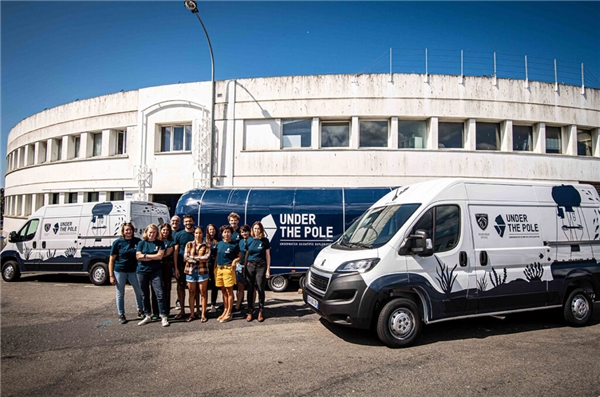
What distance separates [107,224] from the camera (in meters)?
10.1

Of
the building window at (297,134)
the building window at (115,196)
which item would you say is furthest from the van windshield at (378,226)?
the building window at (115,196)

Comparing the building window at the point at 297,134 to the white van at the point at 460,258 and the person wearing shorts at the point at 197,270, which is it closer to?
the white van at the point at 460,258

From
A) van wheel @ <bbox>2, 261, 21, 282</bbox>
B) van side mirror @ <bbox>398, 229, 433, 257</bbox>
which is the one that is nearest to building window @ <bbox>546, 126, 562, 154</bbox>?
van side mirror @ <bbox>398, 229, 433, 257</bbox>

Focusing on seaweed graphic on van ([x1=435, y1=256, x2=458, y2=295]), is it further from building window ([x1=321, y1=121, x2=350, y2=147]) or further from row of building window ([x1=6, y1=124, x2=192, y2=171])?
row of building window ([x1=6, y1=124, x2=192, y2=171])

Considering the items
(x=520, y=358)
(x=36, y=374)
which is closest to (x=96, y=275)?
(x=36, y=374)

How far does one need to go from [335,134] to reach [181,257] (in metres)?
9.51

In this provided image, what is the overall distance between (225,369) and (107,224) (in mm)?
7981

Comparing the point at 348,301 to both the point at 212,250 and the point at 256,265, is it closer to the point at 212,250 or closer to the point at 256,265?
the point at 256,265

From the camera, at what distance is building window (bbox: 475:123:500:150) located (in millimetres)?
14375

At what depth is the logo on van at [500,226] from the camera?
17.5ft

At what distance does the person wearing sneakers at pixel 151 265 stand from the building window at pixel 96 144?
47.5 feet

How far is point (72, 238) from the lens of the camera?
33.9ft

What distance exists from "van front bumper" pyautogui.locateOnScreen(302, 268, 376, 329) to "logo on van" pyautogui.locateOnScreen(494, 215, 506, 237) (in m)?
2.44

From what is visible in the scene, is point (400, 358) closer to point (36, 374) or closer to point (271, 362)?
point (271, 362)
